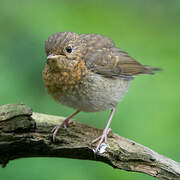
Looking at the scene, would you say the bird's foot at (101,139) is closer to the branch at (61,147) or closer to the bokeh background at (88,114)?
the branch at (61,147)

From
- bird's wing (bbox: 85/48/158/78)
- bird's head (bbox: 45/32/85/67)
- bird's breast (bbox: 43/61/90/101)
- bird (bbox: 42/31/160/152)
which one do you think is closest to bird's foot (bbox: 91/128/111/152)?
bird (bbox: 42/31/160/152)

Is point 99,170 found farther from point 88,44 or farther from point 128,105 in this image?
point 88,44

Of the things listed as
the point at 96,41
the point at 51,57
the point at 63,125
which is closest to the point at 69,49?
the point at 51,57

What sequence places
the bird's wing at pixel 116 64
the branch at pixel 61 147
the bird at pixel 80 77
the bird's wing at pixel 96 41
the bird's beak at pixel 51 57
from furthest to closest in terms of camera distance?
the bird's wing at pixel 96 41 < the bird's wing at pixel 116 64 < the bird at pixel 80 77 < the bird's beak at pixel 51 57 < the branch at pixel 61 147

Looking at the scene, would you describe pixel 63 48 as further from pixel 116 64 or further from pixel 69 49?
pixel 116 64

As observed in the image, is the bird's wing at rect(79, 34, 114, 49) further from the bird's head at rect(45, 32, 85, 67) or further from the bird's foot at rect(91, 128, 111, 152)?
the bird's foot at rect(91, 128, 111, 152)

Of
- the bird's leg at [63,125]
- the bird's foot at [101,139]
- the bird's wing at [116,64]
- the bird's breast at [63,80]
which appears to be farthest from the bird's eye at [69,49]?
the bird's foot at [101,139]
